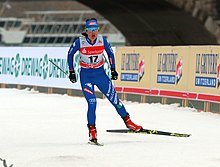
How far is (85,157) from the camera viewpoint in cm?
993

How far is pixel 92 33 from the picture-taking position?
11516 millimetres

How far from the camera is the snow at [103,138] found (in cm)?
972

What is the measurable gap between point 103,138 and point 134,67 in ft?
30.5

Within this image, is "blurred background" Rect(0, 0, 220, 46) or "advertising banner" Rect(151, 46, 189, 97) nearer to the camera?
"advertising banner" Rect(151, 46, 189, 97)

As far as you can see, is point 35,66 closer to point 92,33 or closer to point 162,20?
point 92,33

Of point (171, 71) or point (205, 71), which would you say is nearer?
point (205, 71)

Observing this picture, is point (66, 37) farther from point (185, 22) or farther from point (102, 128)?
point (102, 128)

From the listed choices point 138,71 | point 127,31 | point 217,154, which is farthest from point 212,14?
point 217,154

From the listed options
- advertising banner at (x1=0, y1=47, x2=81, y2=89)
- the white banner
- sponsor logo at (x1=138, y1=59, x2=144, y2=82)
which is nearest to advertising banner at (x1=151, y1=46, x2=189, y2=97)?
sponsor logo at (x1=138, y1=59, x2=144, y2=82)

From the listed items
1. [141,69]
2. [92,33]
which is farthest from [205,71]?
[92,33]

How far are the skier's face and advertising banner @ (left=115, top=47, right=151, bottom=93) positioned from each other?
365 inches

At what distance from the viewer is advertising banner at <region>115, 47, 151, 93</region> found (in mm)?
20953

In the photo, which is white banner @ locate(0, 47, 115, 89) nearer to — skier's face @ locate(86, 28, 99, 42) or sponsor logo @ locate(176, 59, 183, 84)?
sponsor logo @ locate(176, 59, 183, 84)

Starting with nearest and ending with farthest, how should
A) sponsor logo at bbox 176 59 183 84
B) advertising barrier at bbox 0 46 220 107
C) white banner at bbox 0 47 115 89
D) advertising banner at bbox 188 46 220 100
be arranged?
1. advertising banner at bbox 188 46 220 100
2. advertising barrier at bbox 0 46 220 107
3. sponsor logo at bbox 176 59 183 84
4. white banner at bbox 0 47 115 89
